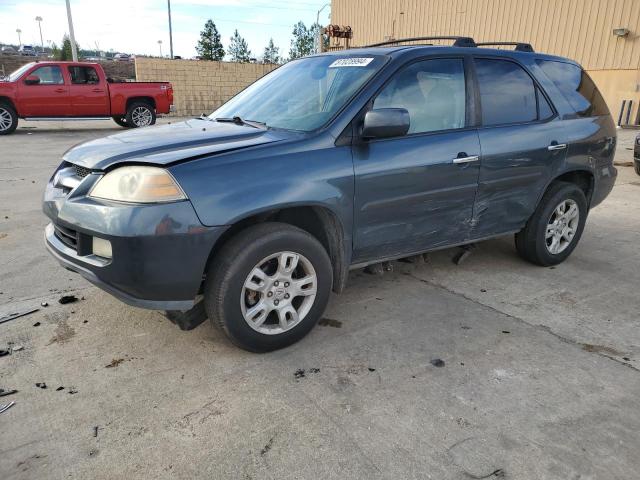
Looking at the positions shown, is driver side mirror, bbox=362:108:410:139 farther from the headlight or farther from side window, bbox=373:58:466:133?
the headlight

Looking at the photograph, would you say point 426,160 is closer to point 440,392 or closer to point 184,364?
point 440,392

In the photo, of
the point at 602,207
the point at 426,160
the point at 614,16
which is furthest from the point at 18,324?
the point at 614,16

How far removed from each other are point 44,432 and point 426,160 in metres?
2.66

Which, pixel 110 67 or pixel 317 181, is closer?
pixel 317 181

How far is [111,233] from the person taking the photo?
2.50 meters

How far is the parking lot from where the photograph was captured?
2162 mm

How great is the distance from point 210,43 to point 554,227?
47839mm

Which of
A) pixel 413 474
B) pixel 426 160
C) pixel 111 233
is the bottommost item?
pixel 413 474

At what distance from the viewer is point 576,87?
443cm

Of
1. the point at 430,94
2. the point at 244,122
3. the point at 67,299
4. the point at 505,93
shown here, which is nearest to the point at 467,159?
the point at 430,94

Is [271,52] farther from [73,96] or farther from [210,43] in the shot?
[73,96]

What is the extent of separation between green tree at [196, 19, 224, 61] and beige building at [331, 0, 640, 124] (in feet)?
96.5

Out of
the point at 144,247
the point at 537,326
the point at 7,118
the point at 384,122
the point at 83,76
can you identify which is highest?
the point at 83,76

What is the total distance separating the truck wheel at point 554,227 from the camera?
4.30 meters
